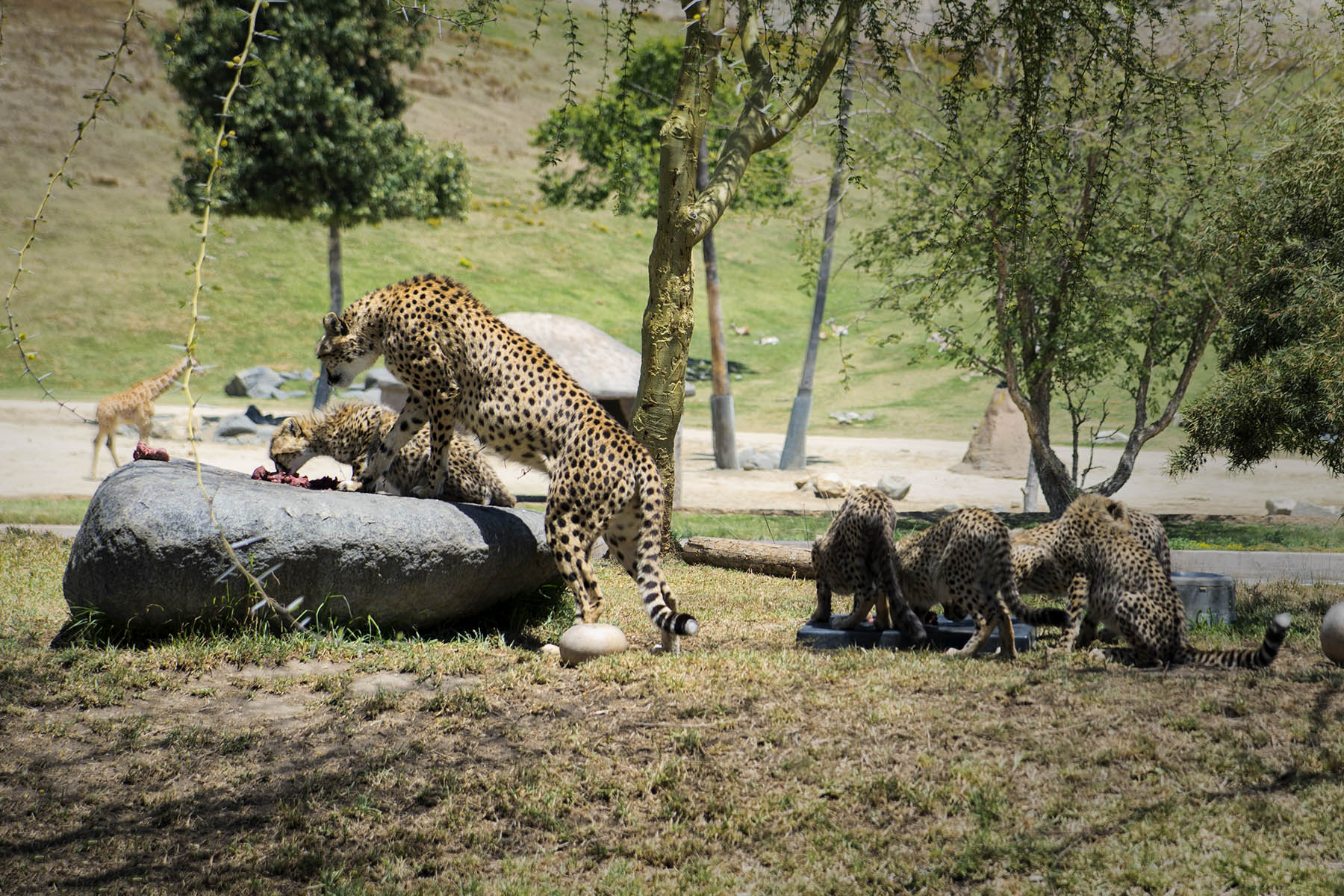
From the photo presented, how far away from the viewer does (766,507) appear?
17.9m

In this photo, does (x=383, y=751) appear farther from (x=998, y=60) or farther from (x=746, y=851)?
(x=998, y=60)

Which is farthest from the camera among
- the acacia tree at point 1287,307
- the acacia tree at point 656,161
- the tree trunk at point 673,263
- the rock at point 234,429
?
the rock at point 234,429

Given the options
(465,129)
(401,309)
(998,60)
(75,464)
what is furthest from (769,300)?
(401,309)

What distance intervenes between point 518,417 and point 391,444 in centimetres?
118

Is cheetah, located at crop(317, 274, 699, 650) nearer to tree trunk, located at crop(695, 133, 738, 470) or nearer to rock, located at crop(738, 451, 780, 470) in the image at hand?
tree trunk, located at crop(695, 133, 738, 470)

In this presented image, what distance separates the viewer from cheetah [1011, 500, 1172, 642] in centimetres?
688

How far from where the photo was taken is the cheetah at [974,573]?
21.9ft

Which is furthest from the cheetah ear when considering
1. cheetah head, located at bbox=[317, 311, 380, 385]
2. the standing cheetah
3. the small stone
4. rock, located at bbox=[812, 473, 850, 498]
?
the small stone

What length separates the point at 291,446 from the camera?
28.3ft

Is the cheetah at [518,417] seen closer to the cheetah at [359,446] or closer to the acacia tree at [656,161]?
the cheetah at [359,446]

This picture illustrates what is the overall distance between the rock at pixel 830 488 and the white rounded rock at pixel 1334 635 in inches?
499

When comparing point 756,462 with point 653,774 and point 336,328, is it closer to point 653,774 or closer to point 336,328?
point 336,328

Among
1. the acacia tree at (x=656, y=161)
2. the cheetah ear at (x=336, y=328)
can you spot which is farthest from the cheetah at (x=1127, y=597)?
the acacia tree at (x=656, y=161)

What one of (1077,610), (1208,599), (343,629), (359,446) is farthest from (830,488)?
(343,629)
